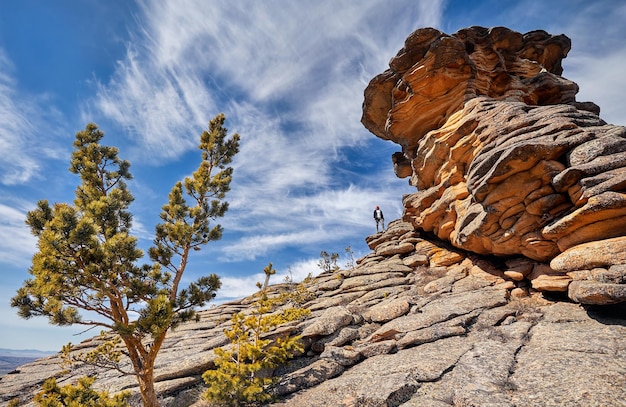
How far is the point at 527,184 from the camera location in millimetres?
15617

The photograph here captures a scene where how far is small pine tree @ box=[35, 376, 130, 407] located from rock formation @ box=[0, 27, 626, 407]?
351 cm

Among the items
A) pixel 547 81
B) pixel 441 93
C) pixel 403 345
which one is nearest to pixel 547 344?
pixel 403 345

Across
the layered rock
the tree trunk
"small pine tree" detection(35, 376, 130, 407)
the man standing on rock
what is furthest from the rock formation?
the man standing on rock

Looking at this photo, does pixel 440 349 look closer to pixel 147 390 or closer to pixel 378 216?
pixel 147 390

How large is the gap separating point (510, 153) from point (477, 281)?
8.82m

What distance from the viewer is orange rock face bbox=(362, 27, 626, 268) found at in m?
13.7

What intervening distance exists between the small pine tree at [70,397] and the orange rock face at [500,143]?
20.9 m

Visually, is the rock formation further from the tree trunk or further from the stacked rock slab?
the tree trunk

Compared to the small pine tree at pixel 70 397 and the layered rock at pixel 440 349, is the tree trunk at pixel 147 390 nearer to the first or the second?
the small pine tree at pixel 70 397

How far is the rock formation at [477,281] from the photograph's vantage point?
10.0 m

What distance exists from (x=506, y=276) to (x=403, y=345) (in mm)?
9590

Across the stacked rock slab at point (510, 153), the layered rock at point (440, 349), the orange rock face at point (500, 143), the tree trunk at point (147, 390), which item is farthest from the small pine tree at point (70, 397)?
the orange rock face at point (500, 143)

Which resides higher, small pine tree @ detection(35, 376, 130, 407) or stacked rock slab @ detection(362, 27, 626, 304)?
stacked rock slab @ detection(362, 27, 626, 304)

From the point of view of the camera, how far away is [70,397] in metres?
10.4
